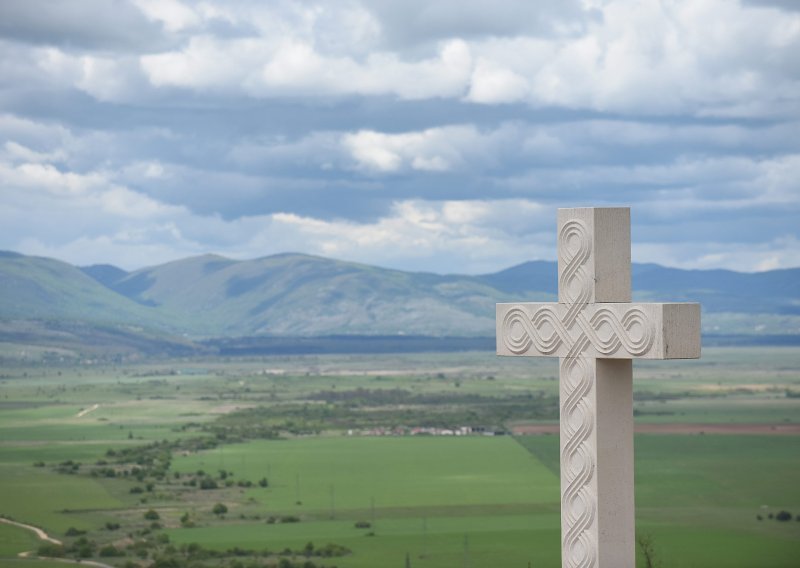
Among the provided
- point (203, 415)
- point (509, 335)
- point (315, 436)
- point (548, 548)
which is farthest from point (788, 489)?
point (203, 415)

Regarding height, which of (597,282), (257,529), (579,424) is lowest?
(257,529)

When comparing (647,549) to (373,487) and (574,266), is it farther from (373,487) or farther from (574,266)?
(373,487)

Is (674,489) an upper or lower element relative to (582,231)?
lower

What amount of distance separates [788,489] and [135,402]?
118m

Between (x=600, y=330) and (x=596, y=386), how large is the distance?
63 cm

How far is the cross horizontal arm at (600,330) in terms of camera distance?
16172 millimetres

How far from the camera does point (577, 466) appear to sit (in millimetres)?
17375

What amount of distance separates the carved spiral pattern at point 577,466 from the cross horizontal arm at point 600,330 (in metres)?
0.29

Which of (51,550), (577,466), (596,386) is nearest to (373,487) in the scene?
(51,550)

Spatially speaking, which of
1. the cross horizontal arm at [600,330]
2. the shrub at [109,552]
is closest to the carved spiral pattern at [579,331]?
the cross horizontal arm at [600,330]

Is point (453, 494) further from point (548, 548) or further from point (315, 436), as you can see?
point (315, 436)

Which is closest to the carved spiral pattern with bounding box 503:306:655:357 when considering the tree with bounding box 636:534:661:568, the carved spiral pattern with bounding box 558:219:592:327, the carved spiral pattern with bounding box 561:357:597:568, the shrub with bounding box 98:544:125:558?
the carved spiral pattern with bounding box 558:219:592:327

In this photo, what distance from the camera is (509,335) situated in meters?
18.5

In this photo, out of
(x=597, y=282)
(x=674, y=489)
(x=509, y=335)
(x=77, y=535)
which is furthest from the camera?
(x=674, y=489)
